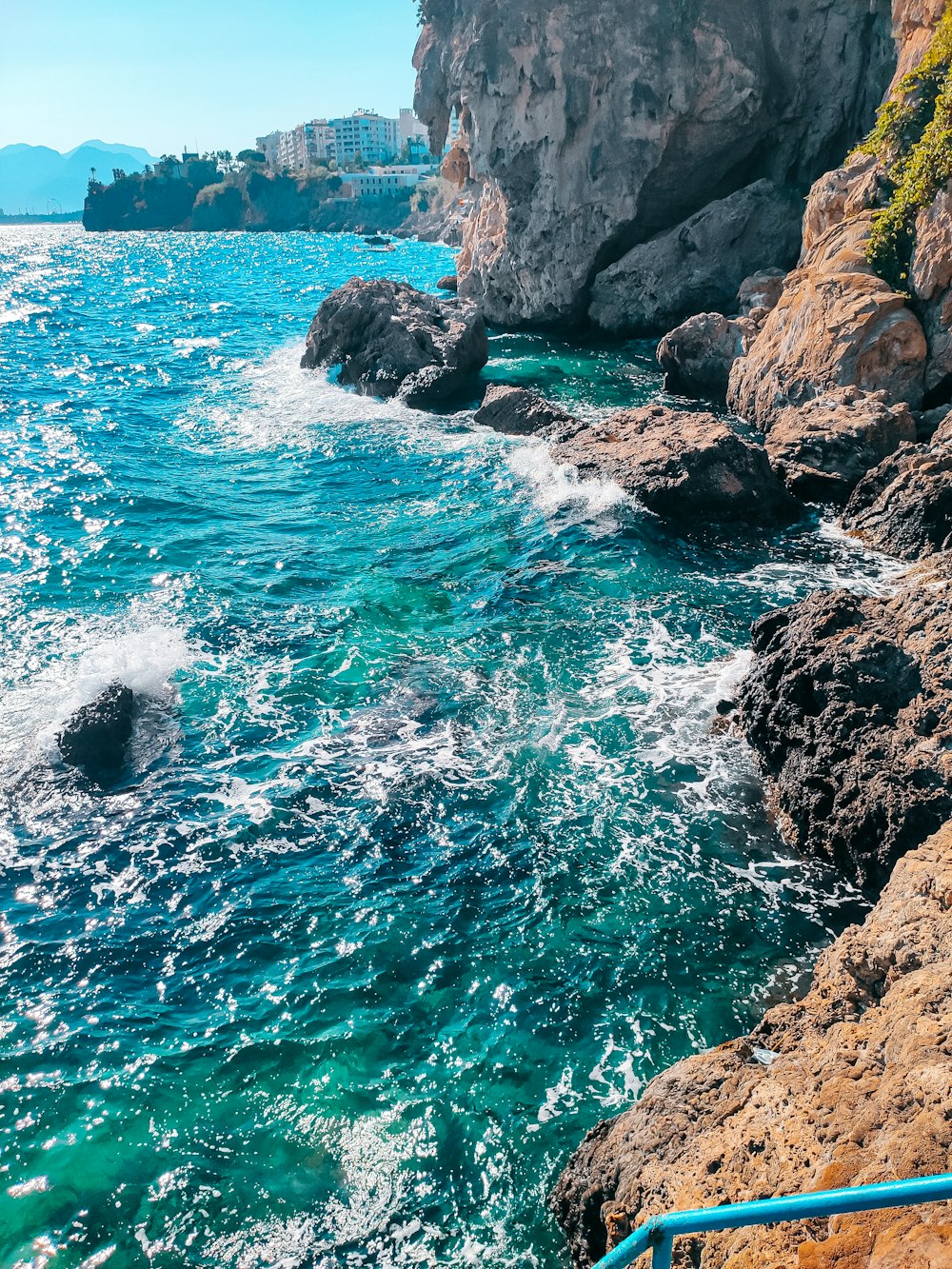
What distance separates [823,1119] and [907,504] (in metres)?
14.7

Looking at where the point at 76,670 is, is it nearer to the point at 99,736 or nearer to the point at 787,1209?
the point at 99,736

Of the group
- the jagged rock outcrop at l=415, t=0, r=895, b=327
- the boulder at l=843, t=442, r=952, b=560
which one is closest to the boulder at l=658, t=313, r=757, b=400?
the jagged rock outcrop at l=415, t=0, r=895, b=327

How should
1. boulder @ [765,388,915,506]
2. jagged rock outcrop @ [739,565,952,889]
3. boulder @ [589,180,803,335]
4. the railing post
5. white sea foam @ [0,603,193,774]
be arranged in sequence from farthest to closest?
boulder @ [589,180,803,335]
boulder @ [765,388,915,506]
white sea foam @ [0,603,193,774]
jagged rock outcrop @ [739,565,952,889]
the railing post

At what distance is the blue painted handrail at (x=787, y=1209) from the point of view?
274 centimetres

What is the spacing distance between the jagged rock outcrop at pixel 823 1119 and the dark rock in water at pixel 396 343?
26817mm

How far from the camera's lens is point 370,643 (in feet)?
51.1

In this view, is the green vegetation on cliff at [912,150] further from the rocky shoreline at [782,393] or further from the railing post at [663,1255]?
the railing post at [663,1255]

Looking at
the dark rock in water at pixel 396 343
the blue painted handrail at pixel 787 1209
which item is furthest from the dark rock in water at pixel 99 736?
the dark rock in water at pixel 396 343

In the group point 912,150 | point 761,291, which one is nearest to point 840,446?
point 912,150

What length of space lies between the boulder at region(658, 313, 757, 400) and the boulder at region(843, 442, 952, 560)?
11.1 meters

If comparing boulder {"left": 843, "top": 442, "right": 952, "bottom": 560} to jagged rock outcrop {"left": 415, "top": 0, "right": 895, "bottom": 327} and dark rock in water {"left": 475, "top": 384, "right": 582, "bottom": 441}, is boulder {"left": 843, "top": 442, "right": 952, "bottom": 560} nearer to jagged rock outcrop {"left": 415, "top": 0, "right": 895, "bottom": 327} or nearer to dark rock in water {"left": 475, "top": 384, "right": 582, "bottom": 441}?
dark rock in water {"left": 475, "top": 384, "right": 582, "bottom": 441}

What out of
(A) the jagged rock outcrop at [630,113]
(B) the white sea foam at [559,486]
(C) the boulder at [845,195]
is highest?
(A) the jagged rock outcrop at [630,113]

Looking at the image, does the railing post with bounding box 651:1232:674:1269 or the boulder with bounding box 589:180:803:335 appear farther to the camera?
the boulder with bounding box 589:180:803:335

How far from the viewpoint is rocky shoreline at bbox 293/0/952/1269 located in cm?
551
